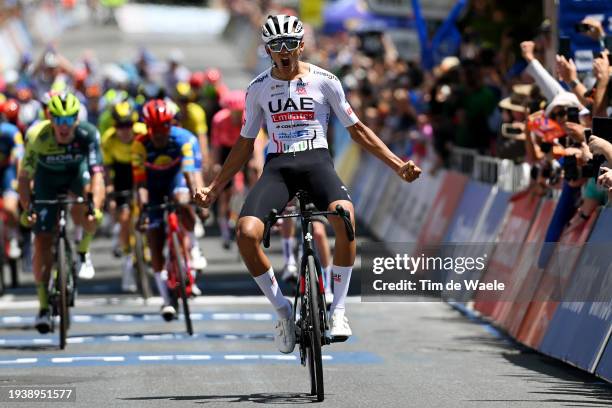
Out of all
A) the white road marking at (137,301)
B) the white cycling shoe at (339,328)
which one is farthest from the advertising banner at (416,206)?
the white cycling shoe at (339,328)

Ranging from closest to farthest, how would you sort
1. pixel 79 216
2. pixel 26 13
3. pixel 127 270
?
pixel 79 216 < pixel 127 270 < pixel 26 13

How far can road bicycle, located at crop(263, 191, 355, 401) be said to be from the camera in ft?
36.9

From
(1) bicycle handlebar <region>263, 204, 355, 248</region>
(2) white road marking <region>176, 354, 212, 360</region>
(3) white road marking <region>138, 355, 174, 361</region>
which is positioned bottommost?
(3) white road marking <region>138, 355, 174, 361</region>

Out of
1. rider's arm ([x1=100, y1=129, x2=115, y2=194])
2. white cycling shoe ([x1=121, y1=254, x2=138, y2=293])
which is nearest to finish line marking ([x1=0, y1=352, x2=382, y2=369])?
white cycling shoe ([x1=121, y1=254, x2=138, y2=293])

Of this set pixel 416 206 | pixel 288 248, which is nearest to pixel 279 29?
pixel 288 248

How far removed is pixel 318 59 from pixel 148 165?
90.5 ft

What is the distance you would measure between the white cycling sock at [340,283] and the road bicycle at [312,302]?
252 millimetres

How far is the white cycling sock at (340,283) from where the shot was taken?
1193 centimetres

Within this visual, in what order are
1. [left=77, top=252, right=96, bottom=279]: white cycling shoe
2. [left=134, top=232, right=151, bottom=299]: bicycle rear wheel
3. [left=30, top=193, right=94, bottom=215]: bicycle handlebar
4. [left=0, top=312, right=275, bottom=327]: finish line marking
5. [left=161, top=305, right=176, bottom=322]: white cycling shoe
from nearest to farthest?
[left=30, top=193, right=94, bottom=215]: bicycle handlebar < [left=77, top=252, right=96, bottom=279]: white cycling shoe < [left=161, top=305, right=176, bottom=322]: white cycling shoe < [left=0, top=312, right=275, bottom=327]: finish line marking < [left=134, top=232, right=151, bottom=299]: bicycle rear wheel

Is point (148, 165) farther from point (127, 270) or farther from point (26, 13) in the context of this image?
point (26, 13)

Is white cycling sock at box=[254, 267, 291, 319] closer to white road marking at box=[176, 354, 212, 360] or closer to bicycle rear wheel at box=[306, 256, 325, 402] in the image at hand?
bicycle rear wheel at box=[306, 256, 325, 402]

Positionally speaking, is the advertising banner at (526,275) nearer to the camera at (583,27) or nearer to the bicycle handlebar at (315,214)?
the camera at (583,27)

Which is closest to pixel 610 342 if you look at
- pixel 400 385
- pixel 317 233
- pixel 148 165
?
pixel 400 385

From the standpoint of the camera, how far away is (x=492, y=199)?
58.4 feet
